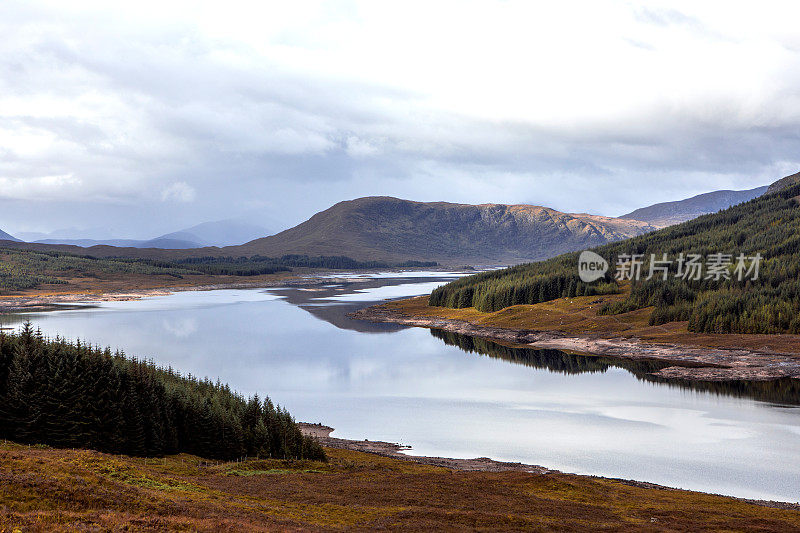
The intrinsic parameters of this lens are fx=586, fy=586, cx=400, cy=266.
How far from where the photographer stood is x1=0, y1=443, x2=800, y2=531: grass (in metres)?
19.5

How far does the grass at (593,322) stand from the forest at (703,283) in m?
3.13

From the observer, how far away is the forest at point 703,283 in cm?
9931

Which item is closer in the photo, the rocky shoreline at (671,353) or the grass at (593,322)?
the rocky shoreline at (671,353)

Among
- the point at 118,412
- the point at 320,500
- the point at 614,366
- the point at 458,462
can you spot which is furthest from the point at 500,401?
the point at 320,500

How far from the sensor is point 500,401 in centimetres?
6462

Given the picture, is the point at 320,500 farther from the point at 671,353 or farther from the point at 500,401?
the point at 671,353

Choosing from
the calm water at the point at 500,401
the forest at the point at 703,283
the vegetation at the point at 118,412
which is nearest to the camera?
the vegetation at the point at 118,412

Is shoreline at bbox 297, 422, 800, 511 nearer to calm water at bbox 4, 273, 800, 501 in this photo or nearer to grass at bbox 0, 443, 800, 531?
grass at bbox 0, 443, 800, 531

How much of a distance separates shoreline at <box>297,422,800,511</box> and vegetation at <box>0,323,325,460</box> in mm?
4811

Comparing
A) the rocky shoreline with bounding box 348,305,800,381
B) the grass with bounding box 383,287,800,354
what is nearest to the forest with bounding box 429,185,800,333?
the grass with bounding box 383,287,800,354

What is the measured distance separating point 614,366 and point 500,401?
2949 centimetres

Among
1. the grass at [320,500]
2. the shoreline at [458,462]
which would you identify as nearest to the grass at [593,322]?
the shoreline at [458,462]

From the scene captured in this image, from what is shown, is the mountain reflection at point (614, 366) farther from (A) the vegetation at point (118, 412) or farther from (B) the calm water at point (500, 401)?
(A) the vegetation at point (118, 412)

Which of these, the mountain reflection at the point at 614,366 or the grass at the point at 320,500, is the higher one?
the grass at the point at 320,500
